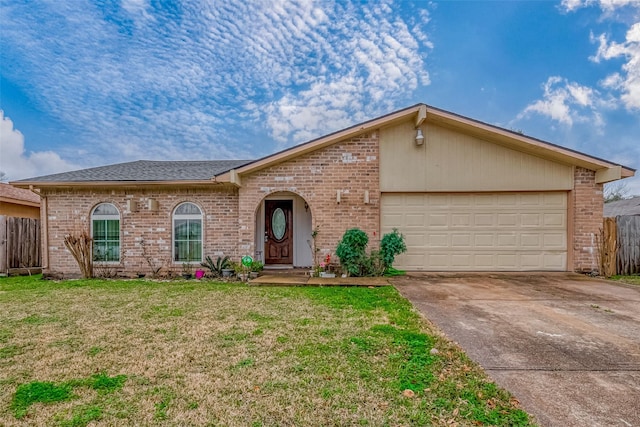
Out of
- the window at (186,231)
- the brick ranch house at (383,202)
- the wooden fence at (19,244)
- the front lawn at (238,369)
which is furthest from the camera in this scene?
the wooden fence at (19,244)

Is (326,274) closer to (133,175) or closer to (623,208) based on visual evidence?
(133,175)

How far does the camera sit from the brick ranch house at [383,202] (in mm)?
8375

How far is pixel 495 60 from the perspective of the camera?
14188mm

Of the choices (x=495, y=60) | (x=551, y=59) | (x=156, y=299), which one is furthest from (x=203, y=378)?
(x=551, y=59)

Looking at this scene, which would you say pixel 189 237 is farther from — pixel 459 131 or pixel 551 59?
pixel 551 59

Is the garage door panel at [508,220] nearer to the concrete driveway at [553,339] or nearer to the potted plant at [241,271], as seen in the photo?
the concrete driveway at [553,339]

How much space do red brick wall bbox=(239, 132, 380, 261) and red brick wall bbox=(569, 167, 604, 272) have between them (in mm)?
5293

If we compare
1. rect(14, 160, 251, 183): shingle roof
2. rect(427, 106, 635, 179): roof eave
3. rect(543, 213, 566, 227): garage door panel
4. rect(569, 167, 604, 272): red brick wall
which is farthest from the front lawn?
rect(569, 167, 604, 272): red brick wall

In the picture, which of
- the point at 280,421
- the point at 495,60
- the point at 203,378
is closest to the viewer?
the point at 280,421

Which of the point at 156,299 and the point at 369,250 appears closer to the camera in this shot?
the point at 156,299

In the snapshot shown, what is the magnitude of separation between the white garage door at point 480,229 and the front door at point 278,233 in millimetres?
3262

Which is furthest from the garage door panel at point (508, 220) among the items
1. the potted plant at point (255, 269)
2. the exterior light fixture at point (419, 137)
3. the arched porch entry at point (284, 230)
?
the potted plant at point (255, 269)

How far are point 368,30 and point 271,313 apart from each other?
11145 mm

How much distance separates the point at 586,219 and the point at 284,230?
28.0 feet
